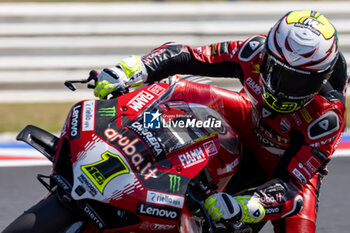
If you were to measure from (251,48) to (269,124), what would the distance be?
0.46 m

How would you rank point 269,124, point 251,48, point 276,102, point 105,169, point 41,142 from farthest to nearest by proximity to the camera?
point 251,48 → point 269,124 → point 276,102 → point 41,142 → point 105,169

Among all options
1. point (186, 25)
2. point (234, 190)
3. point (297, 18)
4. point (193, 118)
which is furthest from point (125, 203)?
point (186, 25)

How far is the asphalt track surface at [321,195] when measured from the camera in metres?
4.67

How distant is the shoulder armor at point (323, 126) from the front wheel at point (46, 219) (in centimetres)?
126

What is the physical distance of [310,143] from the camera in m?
3.44

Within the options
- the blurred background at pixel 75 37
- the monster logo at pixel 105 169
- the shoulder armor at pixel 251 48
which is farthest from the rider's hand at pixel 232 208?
the blurred background at pixel 75 37

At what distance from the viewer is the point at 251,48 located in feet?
12.5

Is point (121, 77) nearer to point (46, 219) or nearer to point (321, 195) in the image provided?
point (46, 219)

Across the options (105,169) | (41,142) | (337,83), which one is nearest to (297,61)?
(337,83)

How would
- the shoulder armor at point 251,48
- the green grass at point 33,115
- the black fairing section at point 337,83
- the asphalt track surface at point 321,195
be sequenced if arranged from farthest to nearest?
1. the green grass at point 33,115
2. the asphalt track surface at point 321,195
3. the shoulder armor at point 251,48
4. the black fairing section at point 337,83

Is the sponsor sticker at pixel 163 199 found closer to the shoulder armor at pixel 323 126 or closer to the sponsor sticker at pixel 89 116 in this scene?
the sponsor sticker at pixel 89 116

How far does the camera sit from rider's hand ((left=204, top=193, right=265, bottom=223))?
300 cm

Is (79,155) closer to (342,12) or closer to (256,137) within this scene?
(256,137)

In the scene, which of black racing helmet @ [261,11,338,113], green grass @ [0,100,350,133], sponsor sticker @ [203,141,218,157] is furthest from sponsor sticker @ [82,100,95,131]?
green grass @ [0,100,350,133]
